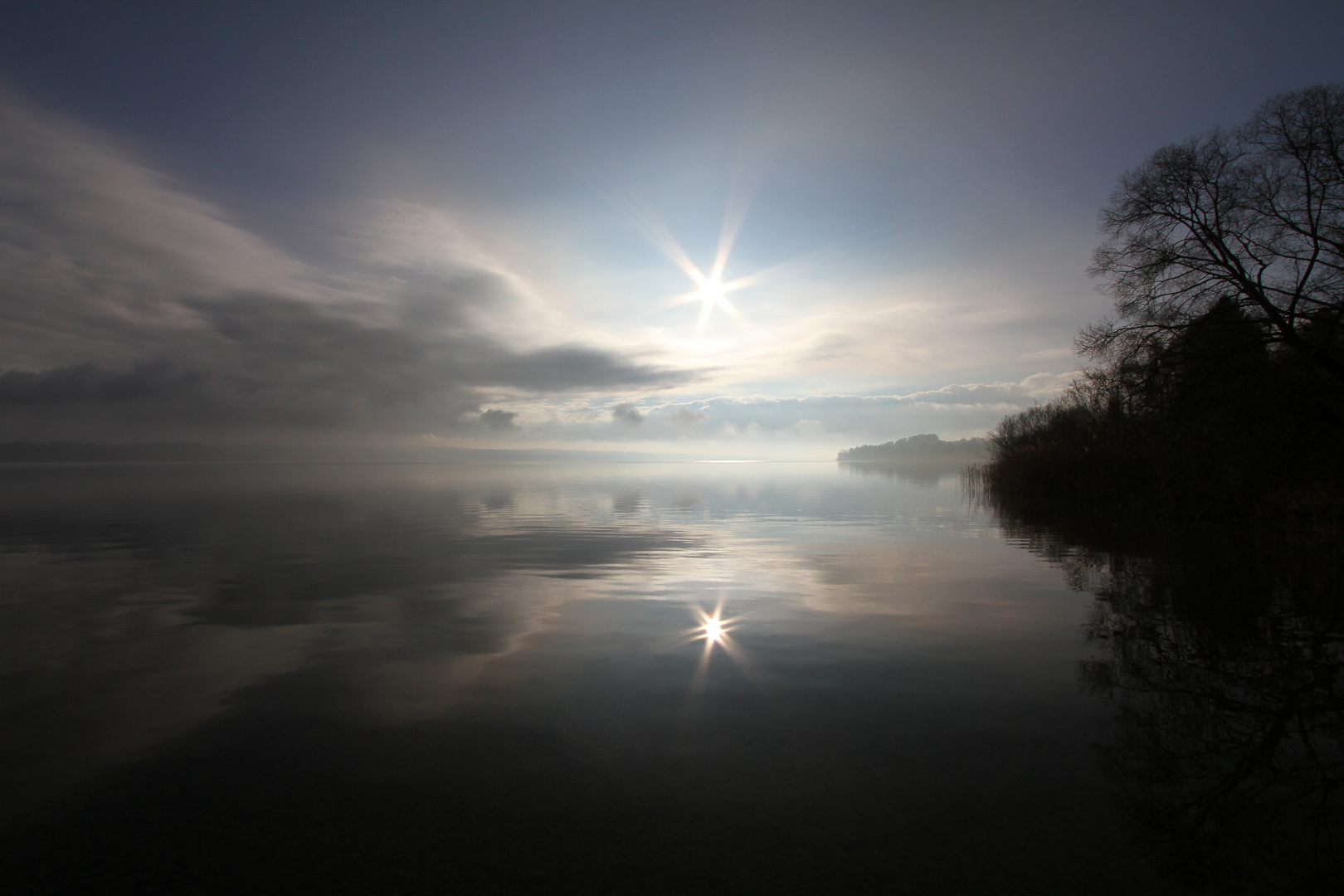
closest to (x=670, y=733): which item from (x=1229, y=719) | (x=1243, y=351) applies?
(x=1229, y=719)

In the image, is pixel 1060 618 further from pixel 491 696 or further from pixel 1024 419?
pixel 1024 419

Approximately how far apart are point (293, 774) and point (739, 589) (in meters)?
8.33

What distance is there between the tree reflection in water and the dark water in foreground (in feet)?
0.11

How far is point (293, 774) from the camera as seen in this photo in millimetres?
4953

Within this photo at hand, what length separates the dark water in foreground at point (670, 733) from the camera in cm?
388

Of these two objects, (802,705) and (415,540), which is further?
(415,540)

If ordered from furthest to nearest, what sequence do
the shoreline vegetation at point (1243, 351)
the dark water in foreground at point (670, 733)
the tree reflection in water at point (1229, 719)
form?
the shoreline vegetation at point (1243, 351)
the tree reflection in water at point (1229, 719)
the dark water in foreground at point (670, 733)

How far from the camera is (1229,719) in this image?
5836 millimetres

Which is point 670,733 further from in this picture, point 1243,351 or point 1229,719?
point 1243,351

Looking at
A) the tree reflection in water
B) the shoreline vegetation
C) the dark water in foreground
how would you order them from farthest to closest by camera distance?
the shoreline vegetation
the tree reflection in water
the dark water in foreground

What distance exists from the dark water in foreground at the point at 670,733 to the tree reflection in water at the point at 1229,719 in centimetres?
3

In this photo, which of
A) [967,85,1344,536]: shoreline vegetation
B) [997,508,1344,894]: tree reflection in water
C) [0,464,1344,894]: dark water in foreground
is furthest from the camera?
[967,85,1344,536]: shoreline vegetation

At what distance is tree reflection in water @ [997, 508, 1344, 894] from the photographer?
3979mm

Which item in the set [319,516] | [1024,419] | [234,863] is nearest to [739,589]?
[234,863]
